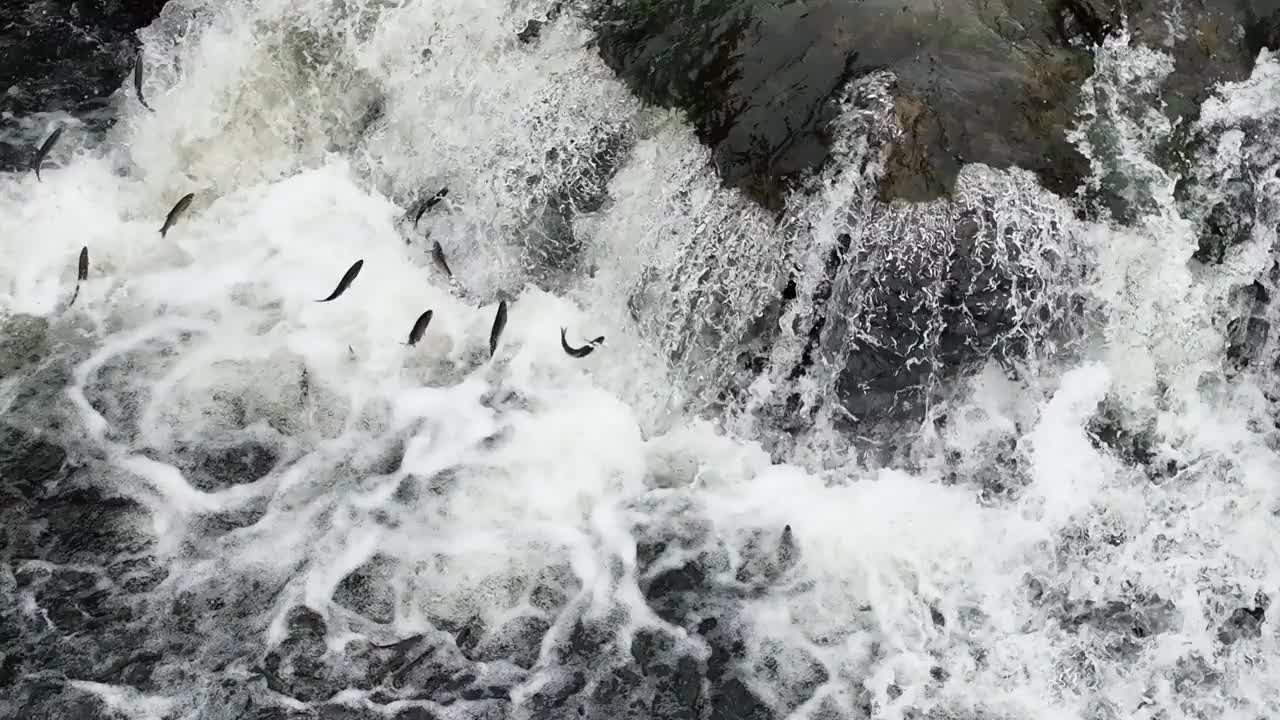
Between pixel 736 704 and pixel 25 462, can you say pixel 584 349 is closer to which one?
pixel 736 704

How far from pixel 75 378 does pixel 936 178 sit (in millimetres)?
4935

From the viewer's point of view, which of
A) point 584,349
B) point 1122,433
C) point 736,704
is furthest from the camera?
point 584,349

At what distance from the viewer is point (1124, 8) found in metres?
5.91

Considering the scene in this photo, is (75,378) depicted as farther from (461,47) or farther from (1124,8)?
(1124,8)

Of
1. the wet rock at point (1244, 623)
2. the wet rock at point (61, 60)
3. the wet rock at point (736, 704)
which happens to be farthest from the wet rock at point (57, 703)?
the wet rock at point (1244, 623)

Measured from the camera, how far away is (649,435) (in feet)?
19.3

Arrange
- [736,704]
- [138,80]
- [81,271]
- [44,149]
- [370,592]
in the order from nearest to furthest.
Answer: [736,704]
[370,592]
[81,271]
[44,149]
[138,80]

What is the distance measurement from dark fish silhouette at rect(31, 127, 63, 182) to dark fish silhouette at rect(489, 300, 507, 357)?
3016mm

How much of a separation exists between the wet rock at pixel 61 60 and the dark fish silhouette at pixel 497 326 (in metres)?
3.27

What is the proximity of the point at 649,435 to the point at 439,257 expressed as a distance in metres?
1.72

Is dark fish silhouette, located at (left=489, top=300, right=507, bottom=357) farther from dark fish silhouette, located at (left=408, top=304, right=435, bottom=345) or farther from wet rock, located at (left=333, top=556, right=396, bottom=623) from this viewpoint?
wet rock, located at (left=333, top=556, right=396, bottom=623)

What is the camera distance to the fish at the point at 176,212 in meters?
6.33

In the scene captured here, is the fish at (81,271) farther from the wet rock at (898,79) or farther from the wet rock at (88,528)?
the wet rock at (898,79)

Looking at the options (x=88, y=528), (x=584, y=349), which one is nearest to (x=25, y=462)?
(x=88, y=528)
